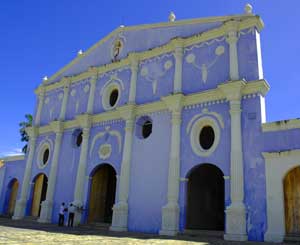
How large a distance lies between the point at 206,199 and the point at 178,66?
6621 millimetres

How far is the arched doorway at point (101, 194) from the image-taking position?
1731 cm

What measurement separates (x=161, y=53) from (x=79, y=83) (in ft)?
20.3

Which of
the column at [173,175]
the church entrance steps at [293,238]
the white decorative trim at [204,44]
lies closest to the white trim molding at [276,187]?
the church entrance steps at [293,238]

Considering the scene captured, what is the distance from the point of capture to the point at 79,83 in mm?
19938

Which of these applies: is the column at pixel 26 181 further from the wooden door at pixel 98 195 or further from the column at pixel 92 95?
the wooden door at pixel 98 195

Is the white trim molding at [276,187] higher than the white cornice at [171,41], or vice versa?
the white cornice at [171,41]

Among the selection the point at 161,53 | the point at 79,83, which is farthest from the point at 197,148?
the point at 79,83

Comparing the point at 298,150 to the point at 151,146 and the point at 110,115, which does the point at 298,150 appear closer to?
the point at 151,146

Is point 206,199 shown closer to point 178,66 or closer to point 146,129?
point 146,129

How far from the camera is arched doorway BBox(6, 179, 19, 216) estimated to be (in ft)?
72.1

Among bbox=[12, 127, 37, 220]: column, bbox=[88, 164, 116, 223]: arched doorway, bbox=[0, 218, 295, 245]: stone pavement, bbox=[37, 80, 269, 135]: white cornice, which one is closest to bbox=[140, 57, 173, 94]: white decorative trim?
bbox=[37, 80, 269, 135]: white cornice

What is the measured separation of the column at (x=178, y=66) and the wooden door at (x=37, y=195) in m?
11.0

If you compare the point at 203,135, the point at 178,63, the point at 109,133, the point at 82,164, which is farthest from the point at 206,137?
the point at 82,164

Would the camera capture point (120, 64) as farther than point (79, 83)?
No
